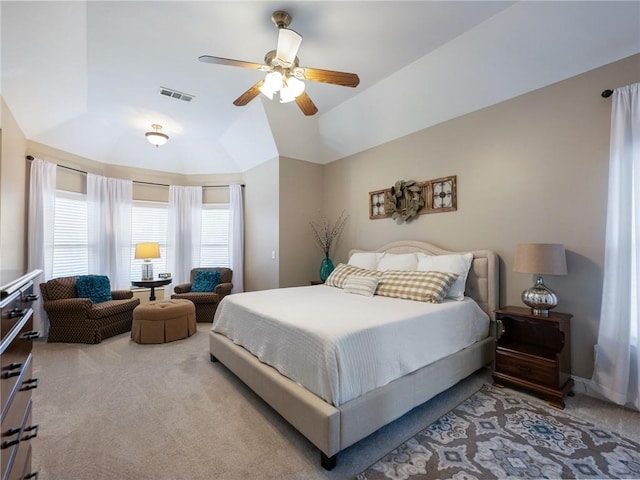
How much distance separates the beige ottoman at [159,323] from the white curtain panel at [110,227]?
5.42 feet

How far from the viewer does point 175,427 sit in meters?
2.07

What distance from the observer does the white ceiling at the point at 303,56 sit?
2363 mm

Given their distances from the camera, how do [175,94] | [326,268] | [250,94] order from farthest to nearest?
[326,268] → [175,94] → [250,94]

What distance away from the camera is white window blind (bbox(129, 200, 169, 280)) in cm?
547

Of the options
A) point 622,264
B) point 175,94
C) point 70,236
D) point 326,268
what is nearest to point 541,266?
point 622,264

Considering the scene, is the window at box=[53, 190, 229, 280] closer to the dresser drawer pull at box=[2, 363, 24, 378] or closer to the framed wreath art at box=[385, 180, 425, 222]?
the framed wreath art at box=[385, 180, 425, 222]

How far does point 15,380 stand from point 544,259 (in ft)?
10.8

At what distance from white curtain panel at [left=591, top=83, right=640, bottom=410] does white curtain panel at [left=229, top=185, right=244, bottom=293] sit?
5.09 metres

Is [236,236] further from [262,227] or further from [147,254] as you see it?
[147,254]

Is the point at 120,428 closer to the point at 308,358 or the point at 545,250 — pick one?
the point at 308,358

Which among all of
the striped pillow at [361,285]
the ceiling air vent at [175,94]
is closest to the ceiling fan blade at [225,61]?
the ceiling air vent at [175,94]

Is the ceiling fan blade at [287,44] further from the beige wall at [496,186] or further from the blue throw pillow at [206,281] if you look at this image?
the blue throw pillow at [206,281]

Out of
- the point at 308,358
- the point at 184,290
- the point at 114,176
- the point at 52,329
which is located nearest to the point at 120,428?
the point at 308,358

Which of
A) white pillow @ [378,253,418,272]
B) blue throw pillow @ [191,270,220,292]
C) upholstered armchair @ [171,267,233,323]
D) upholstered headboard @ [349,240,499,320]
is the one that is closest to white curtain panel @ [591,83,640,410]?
upholstered headboard @ [349,240,499,320]
